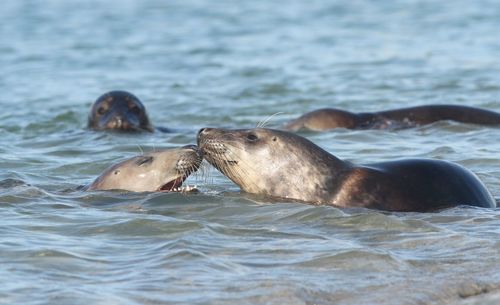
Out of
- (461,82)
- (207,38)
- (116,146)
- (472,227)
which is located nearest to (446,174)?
(472,227)

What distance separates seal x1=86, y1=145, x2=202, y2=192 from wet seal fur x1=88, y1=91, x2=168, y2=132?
347 centimetres

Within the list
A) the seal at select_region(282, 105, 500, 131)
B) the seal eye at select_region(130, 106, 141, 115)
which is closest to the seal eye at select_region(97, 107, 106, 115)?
the seal eye at select_region(130, 106, 141, 115)

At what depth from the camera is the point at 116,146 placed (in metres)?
10.1

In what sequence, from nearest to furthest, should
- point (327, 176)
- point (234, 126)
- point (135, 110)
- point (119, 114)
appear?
1. point (327, 176)
2. point (119, 114)
3. point (135, 110)
4. point (234, 126)

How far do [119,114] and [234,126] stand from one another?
1110mm

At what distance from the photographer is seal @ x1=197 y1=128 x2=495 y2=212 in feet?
22.7

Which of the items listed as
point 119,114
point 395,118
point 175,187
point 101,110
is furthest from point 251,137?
point 101,110

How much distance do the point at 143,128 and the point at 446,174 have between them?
188 inches

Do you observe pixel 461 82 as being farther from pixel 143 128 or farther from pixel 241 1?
pixel 241 1

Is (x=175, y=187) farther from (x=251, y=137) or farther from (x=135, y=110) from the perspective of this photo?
(x=135, y=110)

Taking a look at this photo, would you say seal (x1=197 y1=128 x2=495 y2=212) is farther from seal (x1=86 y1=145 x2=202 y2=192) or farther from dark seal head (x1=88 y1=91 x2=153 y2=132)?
dark seal head (x1=88 y1=91 x2=153 y2=132)

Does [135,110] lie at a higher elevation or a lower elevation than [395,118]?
higher

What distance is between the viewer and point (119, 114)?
37.2 feet

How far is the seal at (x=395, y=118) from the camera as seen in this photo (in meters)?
10.9
